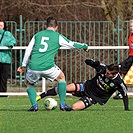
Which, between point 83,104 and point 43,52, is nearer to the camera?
point 43,52

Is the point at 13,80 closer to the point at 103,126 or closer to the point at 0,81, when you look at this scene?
the point at 0,81

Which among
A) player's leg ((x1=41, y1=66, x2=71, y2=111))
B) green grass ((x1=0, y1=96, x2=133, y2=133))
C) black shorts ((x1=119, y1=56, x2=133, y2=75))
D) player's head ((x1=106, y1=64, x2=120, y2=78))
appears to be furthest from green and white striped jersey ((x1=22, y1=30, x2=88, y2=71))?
black shorts ((x1=119, y1=56, x2=133, y2=75))

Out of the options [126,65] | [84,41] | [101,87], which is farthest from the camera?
[84,41]

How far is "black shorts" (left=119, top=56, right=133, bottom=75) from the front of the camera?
57.2 ft

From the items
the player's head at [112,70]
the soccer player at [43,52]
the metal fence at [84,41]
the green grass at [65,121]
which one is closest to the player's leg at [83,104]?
the green grass at [65,121]

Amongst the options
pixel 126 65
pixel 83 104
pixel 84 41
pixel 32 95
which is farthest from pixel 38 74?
pixel 84 41

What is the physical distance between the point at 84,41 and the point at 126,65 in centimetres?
410

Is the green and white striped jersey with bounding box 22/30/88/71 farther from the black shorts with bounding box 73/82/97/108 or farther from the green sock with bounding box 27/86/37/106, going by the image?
the black shorts with bounding box 73/82/97/108

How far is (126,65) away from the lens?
690 inches

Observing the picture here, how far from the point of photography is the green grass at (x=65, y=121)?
1047 cm

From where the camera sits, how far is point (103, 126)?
10.9 m

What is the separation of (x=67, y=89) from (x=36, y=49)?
51.3 inches

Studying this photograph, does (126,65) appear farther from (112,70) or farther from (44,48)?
(44,48)

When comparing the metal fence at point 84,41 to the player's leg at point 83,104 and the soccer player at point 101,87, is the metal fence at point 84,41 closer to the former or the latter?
the soccer player at point 101,87
